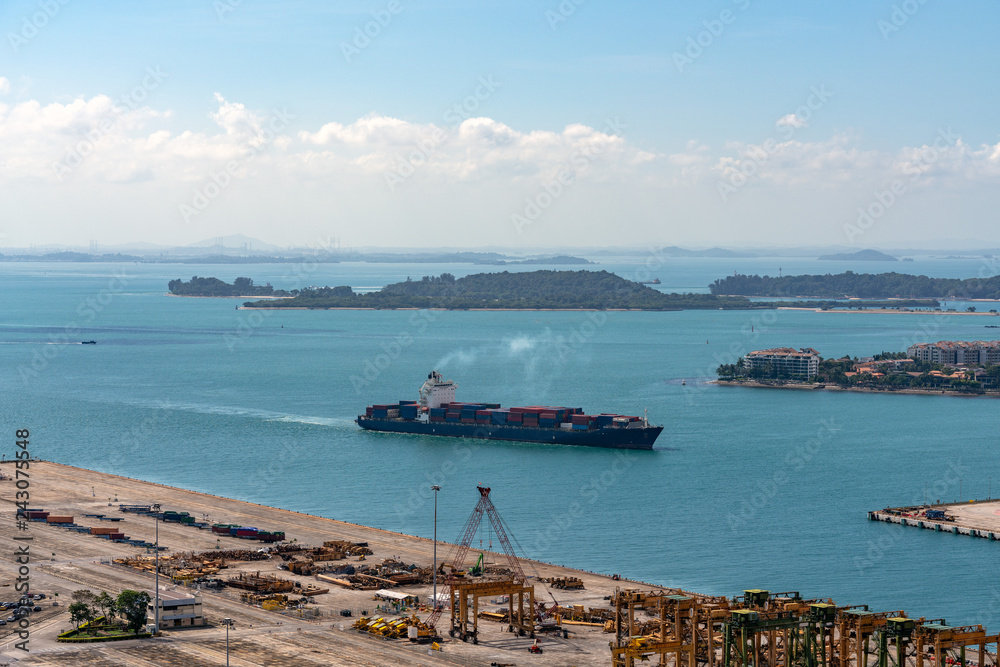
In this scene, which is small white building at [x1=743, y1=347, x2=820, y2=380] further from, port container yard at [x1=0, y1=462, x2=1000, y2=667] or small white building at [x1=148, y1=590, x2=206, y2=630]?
small white building at [x1=148, y1=590, x2=206, y2=630]

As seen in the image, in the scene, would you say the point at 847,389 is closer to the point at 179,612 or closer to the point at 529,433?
the point at 529,433

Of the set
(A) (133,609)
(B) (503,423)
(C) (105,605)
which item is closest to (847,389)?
(B) (503,423)

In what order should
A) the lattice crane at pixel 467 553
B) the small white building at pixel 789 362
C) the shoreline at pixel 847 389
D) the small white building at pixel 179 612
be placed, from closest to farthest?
the small white building at pixel 179 612 → the lattice crane at pixel 467 553 → the shoreline at pixel 847 389 → the small white building at pixel 789 362

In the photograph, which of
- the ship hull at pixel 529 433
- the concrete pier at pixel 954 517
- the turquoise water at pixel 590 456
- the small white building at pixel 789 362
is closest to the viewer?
the turquoise water at pixel 590 456

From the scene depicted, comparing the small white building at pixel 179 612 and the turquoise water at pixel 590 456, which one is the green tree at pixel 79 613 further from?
the turquoise water at pixel 590 456

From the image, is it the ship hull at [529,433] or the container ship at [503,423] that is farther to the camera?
the container ship at [503,423]

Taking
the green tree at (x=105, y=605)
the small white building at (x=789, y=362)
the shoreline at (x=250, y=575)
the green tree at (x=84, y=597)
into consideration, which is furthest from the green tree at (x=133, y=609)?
the small white building at (x=789, y=362)

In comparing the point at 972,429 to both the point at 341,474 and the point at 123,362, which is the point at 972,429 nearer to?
the point at 341,474
